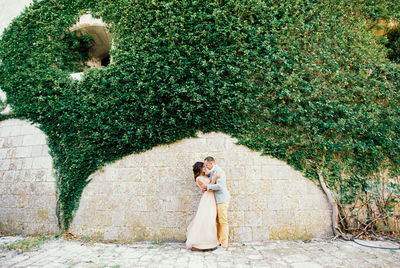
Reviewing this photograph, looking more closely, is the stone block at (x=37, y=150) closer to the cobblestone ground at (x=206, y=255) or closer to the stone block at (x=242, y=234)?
the cobblestone ground at (x=206, y=255)

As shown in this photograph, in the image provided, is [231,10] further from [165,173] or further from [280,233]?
[280,233]

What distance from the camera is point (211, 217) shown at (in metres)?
3.62

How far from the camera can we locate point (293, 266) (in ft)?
9.61

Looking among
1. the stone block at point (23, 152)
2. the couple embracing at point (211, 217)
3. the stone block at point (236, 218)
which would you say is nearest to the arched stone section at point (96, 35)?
the stone block at point (23, 152)

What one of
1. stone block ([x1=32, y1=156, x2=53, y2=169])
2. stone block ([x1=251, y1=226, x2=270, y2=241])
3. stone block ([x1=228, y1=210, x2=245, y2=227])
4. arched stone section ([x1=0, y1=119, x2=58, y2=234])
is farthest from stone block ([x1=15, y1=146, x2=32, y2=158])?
stone block ([x1=251, y1=226, x2=270, y2=241])

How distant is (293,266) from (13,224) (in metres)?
6.13

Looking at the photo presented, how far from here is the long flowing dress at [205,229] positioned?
11.6 ft

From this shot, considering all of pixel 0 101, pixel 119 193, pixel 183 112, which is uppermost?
pixel 0 101

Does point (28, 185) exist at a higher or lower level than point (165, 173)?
lower

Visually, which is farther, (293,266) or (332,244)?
(332,244)

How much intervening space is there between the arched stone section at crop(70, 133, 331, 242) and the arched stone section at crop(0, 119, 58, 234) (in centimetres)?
91

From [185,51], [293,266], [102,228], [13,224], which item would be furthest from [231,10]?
[13,224]

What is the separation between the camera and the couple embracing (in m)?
3.55

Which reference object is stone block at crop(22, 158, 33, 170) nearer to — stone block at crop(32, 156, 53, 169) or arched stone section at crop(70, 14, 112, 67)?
stone block at crop(32, 156, 53, 169)
